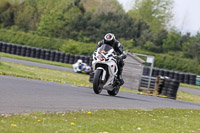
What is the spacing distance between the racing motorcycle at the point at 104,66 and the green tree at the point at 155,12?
66.7 m

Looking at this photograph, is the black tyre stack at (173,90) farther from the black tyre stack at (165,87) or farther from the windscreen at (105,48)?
the windscreen at (105,48)

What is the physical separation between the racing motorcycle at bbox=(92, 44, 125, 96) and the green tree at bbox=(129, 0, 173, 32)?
6670cm

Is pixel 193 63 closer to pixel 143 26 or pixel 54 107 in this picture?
pixel 143 26

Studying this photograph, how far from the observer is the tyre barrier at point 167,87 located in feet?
65.4

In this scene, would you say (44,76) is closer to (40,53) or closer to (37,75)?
(37,75)

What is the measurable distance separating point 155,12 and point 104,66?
69052mm

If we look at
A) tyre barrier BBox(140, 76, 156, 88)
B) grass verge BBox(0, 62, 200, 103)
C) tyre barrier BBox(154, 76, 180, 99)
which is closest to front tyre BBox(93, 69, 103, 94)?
grass verge BBox(0, 62, 200, 103)

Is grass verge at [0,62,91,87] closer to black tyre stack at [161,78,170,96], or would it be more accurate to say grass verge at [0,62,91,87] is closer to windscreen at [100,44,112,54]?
black tyre stack at [161,78,170,96]

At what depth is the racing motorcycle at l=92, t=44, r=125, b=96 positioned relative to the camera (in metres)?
11.7

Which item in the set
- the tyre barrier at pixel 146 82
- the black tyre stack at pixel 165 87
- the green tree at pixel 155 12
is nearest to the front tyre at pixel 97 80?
the black tyre stack at pixel 165 87

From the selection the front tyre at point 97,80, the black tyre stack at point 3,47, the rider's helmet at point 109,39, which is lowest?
the black tyre stack at point 3,47

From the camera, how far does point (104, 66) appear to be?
11.9 metres

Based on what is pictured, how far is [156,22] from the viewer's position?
79.0 m

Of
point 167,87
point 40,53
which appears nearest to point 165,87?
point 167,87
